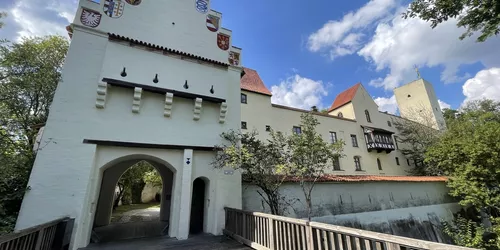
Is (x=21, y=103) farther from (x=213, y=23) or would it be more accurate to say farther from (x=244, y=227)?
(x=244, y=227)

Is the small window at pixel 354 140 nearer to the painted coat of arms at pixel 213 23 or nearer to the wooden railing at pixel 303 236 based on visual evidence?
the painted coat of arms at pixel 213 23

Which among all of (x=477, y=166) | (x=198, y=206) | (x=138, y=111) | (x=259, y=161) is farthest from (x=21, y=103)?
(x=477, y=166)

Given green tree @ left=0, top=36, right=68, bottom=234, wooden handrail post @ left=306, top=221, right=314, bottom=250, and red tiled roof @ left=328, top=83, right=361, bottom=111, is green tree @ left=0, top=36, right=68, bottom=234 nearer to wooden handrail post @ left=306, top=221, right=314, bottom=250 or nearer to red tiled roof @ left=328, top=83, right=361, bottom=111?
wooden handrail post @ left=306, top=221, right=314, bottom=250

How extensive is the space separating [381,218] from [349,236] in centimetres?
1074

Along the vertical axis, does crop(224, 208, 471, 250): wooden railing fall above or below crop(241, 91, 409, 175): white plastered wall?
below

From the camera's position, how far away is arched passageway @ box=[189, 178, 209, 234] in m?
7.42

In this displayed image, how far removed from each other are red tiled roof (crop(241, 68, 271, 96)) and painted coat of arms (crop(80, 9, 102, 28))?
10.5m

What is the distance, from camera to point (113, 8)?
280 inches

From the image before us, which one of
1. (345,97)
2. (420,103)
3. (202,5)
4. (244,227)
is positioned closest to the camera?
(244,227)

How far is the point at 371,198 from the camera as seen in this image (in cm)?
1130

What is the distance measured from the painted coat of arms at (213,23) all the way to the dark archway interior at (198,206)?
6346mm

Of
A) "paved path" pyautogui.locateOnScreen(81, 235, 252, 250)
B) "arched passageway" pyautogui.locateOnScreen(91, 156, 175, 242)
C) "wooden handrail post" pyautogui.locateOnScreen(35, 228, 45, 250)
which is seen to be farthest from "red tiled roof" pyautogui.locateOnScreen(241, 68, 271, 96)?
"wooden handrail post" pyautogui.locateOnScreen(35, 228, 45, 250)

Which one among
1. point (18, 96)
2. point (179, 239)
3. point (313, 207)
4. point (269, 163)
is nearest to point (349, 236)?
point (269, 163)

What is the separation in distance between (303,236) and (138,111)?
585cm
